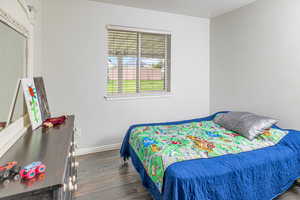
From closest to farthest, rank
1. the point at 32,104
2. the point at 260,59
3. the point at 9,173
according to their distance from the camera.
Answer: the point at 9,173 → the point at 32,104 → the point at 260,59

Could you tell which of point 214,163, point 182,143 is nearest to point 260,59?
point 182,143

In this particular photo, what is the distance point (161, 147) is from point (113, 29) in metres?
2.29

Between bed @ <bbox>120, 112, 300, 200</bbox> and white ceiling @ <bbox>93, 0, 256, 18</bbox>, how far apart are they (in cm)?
218

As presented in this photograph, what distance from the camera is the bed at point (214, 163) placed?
1.35m

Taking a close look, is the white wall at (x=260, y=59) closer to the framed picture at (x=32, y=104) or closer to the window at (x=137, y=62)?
the window at (x=137, y=62)

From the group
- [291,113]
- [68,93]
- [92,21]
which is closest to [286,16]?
[291,113]

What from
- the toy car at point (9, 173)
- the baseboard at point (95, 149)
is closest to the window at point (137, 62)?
the baseboard at point (95, 149)

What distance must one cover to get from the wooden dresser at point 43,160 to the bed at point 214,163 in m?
0.79

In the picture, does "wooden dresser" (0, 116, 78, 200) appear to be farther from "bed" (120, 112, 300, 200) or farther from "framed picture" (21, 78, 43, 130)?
"bed" (120, 112, 300, 200)

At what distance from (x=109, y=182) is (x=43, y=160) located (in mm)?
1437

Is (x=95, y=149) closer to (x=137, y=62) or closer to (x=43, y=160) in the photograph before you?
(x=137, y=62)

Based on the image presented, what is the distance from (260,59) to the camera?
2750mm

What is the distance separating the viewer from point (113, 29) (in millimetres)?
3018

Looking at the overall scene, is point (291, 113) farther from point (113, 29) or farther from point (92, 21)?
point (92, 21)
